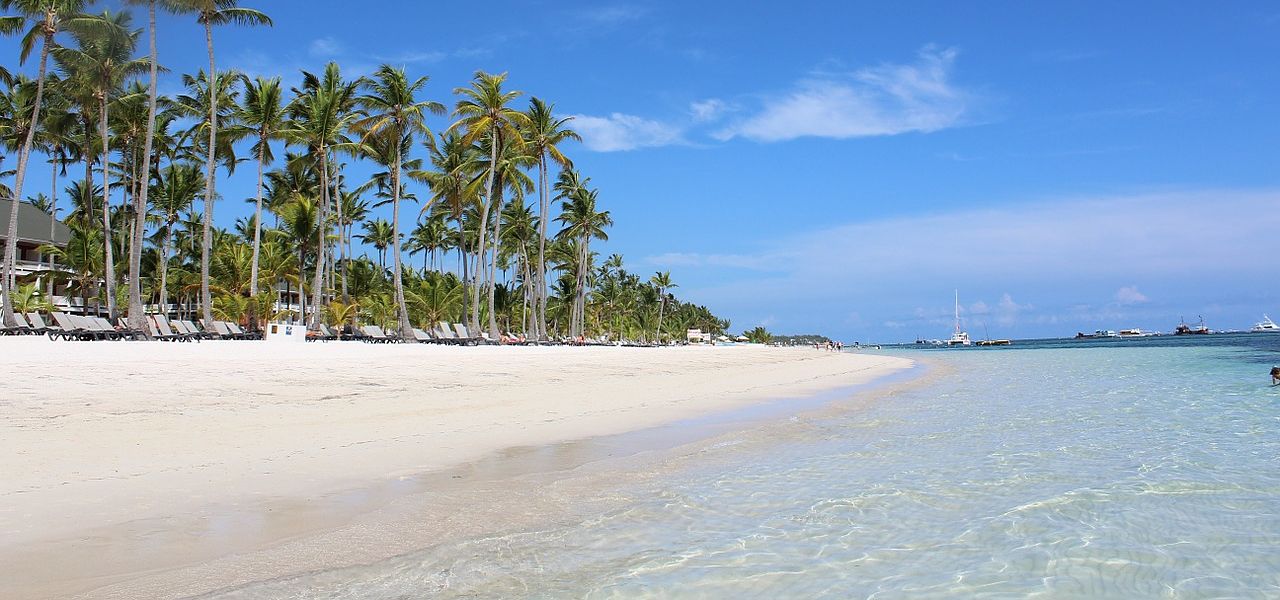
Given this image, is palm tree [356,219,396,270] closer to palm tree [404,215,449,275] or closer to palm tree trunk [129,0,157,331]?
palm tree [404,215,449,275]

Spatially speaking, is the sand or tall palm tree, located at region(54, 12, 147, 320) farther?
tall palm tree, located at region(54, 12, 147, 320)

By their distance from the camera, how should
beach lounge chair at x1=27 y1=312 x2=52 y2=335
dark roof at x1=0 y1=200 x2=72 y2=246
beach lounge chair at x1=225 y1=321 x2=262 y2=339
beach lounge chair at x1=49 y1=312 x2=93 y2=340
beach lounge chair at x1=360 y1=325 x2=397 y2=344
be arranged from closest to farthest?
beach lounge chair at x1=49 y1=312 x2=93 y2=340 → beach lounge chair at x1=27 y1=312 x2=52 y2=335 → beach lounge chair at x1=225 y1=321 x2=262 y2=339 → beach lounge chair at x1=360 y1=325 x2=397 y2=344 → dark roof at x1=0 y1=200 x2=72 y2=246

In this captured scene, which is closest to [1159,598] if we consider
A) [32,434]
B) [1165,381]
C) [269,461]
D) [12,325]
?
[269,461]

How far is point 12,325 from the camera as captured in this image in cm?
2450

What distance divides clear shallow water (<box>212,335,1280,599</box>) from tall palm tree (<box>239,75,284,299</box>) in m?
31.3

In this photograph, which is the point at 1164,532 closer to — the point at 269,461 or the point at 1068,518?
the point at 1068,518

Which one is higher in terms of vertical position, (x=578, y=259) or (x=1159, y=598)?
(x=578, y=259)

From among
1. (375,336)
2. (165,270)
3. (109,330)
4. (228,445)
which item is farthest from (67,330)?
(165,270)

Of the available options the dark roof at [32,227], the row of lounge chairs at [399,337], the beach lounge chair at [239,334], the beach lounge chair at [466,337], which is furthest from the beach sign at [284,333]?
the dark roof at [32,227]

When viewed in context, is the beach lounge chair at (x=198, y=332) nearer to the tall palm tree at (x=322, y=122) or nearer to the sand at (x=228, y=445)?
the tall palm tree at (x=322, y=122)

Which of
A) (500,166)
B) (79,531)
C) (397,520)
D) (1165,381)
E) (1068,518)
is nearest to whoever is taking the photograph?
(79,531)

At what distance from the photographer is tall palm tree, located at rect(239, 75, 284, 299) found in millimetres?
33844

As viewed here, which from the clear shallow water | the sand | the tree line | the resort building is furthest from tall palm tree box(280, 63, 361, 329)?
the clear shallow water

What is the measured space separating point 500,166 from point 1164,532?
110 ft
